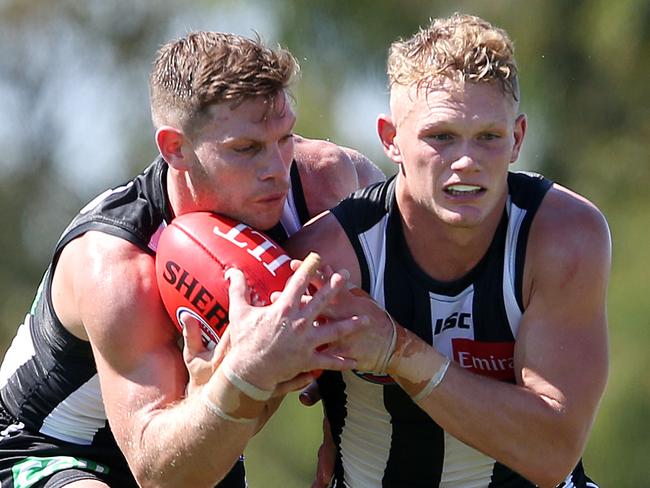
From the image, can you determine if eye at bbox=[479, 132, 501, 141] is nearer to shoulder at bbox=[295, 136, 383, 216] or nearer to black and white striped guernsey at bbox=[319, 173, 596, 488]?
black and white striped guernsey at bbox=[319, 173, 596, 488]

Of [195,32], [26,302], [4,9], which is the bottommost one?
[26,302]

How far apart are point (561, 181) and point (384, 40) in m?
2.21

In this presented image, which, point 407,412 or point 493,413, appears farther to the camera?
point 407,412

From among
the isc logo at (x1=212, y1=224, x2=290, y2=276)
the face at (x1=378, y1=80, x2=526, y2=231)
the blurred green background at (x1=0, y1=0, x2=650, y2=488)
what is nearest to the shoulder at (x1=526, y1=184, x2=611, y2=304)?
the face at (x1=378, y1=80, x2=526, y2=231)

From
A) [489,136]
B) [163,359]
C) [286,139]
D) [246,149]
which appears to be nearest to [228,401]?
[163,359]

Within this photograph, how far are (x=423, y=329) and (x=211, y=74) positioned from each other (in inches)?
47.4

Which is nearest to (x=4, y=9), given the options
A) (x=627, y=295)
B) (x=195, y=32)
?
(x=627, y=295)

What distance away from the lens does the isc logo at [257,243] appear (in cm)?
451

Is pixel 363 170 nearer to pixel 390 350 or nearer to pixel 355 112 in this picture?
pixel 390 350

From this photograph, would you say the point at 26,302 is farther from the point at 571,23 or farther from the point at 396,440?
the point at 396,440

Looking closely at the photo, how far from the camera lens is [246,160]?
4.69 metres

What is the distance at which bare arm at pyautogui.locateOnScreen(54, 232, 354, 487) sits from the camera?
4.19 meters

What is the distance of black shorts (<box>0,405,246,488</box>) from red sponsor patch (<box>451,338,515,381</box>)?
4.82 ft

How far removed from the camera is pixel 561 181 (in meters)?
12.0
